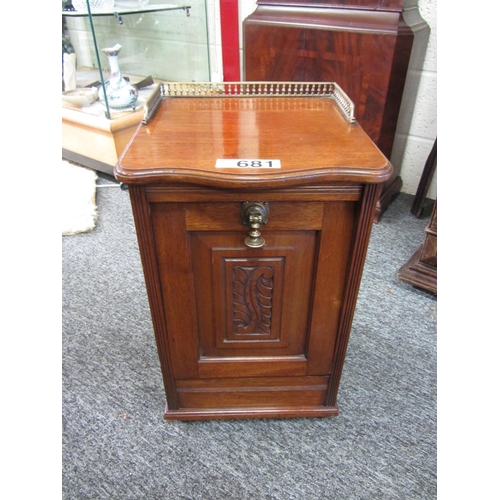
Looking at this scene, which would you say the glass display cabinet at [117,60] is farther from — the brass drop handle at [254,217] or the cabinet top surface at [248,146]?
the brass drop handle at [254,217]

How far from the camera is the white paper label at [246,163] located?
2.05ft

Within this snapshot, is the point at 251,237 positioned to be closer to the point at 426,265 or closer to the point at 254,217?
the point at 254,217

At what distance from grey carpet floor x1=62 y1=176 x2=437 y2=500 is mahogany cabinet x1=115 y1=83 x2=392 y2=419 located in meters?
0.07

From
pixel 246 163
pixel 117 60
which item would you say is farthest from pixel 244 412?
pixel 117 60

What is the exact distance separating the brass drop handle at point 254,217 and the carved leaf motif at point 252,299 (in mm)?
76

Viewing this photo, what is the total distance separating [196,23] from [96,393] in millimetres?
1788

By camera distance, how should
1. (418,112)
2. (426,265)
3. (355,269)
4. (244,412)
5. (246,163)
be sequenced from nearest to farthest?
(246,163), (355,269), (244,412), (426,265), (418,112)

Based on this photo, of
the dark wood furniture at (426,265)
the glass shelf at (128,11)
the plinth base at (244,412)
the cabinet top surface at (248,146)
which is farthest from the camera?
the glass shelf at (128,11)

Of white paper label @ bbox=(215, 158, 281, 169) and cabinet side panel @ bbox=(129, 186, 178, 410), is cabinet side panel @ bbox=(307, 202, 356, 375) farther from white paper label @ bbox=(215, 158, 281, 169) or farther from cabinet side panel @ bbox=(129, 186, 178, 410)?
cabinet side panel @ bbox=(129, 186, 178, 410)

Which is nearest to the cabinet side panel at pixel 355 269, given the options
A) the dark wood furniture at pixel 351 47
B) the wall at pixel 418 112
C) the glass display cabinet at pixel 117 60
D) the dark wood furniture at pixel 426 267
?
the dark wood furniture at pixel 426 267

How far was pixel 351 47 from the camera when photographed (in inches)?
55.7

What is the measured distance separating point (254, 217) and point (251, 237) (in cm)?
5

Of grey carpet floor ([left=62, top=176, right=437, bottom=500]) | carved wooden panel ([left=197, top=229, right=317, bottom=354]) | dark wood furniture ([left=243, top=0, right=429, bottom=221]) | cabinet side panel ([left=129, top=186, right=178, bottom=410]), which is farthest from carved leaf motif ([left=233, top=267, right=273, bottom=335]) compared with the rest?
dark wood furniture ([left=243, top=0, right=429, bottom=221])

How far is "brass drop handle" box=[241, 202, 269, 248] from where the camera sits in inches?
26.0
